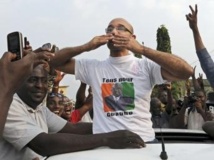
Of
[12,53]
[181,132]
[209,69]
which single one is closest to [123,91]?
[181,132]

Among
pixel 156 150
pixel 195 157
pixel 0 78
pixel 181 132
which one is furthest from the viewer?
pixel 181 132

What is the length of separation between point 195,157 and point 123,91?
2.79 ft

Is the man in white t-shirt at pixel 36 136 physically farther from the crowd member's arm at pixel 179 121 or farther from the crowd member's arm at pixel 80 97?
the crowd member's arm at pixel 179 121

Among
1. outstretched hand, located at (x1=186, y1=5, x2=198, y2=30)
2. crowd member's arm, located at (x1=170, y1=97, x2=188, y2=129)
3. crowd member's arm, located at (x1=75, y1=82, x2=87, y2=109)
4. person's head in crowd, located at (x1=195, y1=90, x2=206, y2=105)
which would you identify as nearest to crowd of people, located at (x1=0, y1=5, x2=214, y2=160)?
outstretched hand, located at (x1=186, y1=5, x2=198, y2=30)

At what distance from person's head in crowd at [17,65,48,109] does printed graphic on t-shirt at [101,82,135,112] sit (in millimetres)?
423

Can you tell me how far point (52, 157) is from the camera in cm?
238

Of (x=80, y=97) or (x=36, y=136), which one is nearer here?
(x=36, y=136)

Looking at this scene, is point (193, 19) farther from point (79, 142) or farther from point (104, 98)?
point (79, 142)

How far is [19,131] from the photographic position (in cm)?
256

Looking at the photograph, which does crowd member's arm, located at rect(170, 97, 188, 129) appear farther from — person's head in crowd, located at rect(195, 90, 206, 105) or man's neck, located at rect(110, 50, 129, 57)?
man's neck, located at rect(110, 50, 129, 57)

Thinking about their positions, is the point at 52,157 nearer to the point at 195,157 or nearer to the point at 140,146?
the point at 140,146

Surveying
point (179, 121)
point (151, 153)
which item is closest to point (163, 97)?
point (179, 121)

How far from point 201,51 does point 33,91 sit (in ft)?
4.56

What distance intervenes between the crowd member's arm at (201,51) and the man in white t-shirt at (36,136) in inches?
45.0
